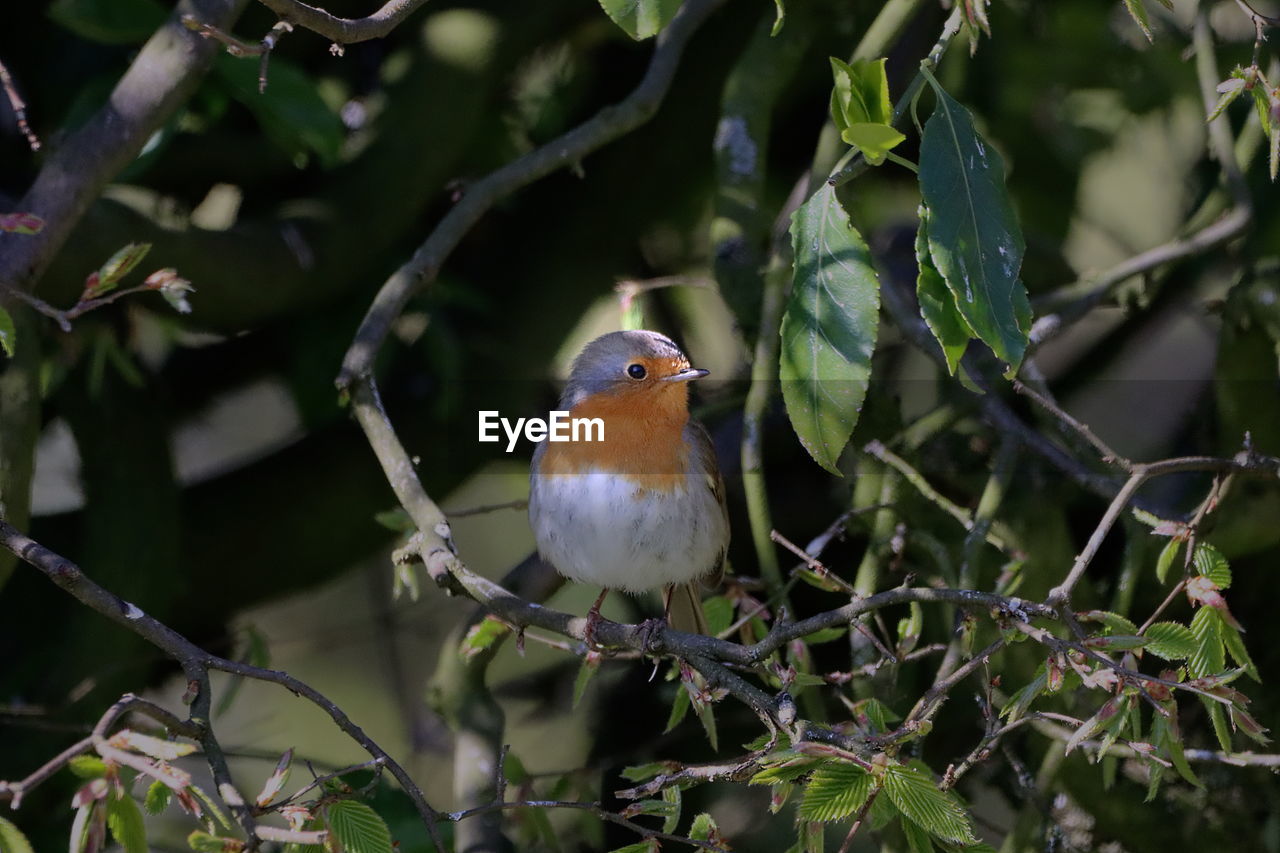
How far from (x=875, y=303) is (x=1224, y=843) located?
213 centimetres

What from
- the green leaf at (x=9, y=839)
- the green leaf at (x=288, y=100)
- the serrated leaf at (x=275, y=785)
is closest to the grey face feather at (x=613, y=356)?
the green leaf at (x=288, y=100)

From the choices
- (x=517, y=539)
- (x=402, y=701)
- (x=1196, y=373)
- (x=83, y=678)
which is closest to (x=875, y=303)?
(x=83, y=678)

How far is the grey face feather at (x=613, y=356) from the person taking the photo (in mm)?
3236

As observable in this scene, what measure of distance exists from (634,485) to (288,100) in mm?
1223

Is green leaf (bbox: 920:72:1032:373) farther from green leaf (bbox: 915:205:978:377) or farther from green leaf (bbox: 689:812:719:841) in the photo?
green leaf (bbox: 689:812:719:841)

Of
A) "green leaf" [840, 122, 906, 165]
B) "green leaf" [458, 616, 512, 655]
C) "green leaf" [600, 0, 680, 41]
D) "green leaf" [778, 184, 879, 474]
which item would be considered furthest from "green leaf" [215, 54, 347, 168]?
"green leaf" [840, 122, 906, 165]

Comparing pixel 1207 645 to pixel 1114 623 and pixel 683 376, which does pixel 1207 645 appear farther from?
pixel 683 376

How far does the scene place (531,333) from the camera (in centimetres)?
433

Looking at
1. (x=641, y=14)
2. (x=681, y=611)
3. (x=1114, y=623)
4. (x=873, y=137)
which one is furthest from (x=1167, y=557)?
(x=681, y=611)

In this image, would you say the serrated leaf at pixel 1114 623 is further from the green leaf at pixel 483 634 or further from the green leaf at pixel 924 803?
the green leaf at pixel 483 634

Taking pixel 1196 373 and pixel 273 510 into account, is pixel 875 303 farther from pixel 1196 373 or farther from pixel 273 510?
pixel 1196 373

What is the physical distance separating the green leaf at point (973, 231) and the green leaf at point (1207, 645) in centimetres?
59

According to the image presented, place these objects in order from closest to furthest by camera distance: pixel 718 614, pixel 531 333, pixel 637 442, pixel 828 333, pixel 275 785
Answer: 1. pixel 275 785
2. pixel 828 333
3. pixel 718 614
4. pixel 637 442
5. pixel 531 333

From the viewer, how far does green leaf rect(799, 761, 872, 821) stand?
1.79m
